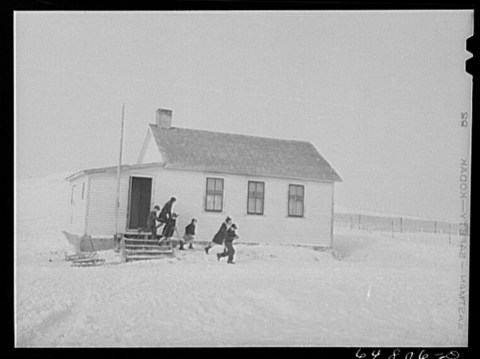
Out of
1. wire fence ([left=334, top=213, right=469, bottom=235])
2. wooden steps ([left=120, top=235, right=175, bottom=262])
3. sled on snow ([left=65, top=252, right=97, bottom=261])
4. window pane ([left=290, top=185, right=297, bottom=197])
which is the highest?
window pane ([left=290, top=185, right=297, bottom=197])

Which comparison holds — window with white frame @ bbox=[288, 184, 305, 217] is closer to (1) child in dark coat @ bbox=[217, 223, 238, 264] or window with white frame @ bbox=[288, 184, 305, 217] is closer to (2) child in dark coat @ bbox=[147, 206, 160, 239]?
(1) child in dark coat @ bbox=[217, 223, 238, 264]

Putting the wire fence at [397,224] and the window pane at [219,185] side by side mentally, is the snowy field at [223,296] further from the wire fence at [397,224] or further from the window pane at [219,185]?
the window pane at [219,185]

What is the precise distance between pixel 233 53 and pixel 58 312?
5.42ft

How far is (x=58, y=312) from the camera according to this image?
3479 millimetres

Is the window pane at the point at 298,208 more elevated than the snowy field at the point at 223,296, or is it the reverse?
the window pane at the point at 298,208

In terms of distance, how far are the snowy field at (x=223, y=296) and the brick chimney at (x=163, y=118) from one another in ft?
1.98

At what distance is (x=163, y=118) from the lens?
362 centimetres

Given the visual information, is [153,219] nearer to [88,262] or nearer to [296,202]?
[88,262]

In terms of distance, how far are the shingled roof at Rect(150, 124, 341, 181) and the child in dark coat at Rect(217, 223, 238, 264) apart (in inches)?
12.4

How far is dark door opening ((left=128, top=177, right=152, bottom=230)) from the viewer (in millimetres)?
3553

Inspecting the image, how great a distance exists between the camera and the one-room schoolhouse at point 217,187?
11.7ft

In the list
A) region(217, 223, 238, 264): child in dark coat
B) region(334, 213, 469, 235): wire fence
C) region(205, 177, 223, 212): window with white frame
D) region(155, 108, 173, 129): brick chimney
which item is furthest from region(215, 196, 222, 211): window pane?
region(334, 213, 469, 235): wire fence

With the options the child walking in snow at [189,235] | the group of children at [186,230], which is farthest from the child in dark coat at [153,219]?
the child walking in snow at [189,235]

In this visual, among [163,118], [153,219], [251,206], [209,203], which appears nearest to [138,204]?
[153,219]
